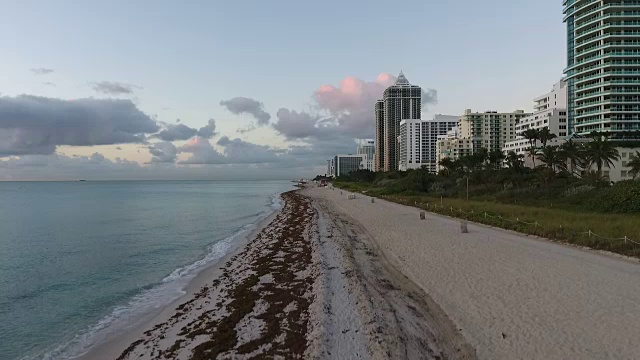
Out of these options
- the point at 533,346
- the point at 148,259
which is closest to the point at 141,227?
the point at 148,259

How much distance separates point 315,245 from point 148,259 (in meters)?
9.61

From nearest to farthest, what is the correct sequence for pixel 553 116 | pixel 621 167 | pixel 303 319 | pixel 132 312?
pixel 303 319 < pixel 132 312 < pixel 621 167 < pixel 553 116

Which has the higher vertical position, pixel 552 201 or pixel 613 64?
pixel 613 64

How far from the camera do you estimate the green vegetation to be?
21828 millimetres

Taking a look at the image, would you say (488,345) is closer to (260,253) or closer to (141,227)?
(260,253)

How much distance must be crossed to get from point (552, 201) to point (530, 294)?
120 feet

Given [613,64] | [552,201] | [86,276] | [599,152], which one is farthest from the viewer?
[613,64]

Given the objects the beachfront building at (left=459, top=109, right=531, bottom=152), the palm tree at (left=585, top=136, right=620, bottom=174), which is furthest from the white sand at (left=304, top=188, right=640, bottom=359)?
the beachfront building at (left=459, top=109, right=531, bottom=152)

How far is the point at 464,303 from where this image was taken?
37.4 ft

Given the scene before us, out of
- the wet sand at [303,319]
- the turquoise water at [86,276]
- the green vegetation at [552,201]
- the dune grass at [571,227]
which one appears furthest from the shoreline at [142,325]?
the green vegetation at [552,201]

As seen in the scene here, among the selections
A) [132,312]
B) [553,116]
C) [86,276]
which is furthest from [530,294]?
[553,116]

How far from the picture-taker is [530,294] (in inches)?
472

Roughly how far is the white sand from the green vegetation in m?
2.54

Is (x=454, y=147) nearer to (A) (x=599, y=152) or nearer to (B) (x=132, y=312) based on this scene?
(A) (x=599, y=152)
